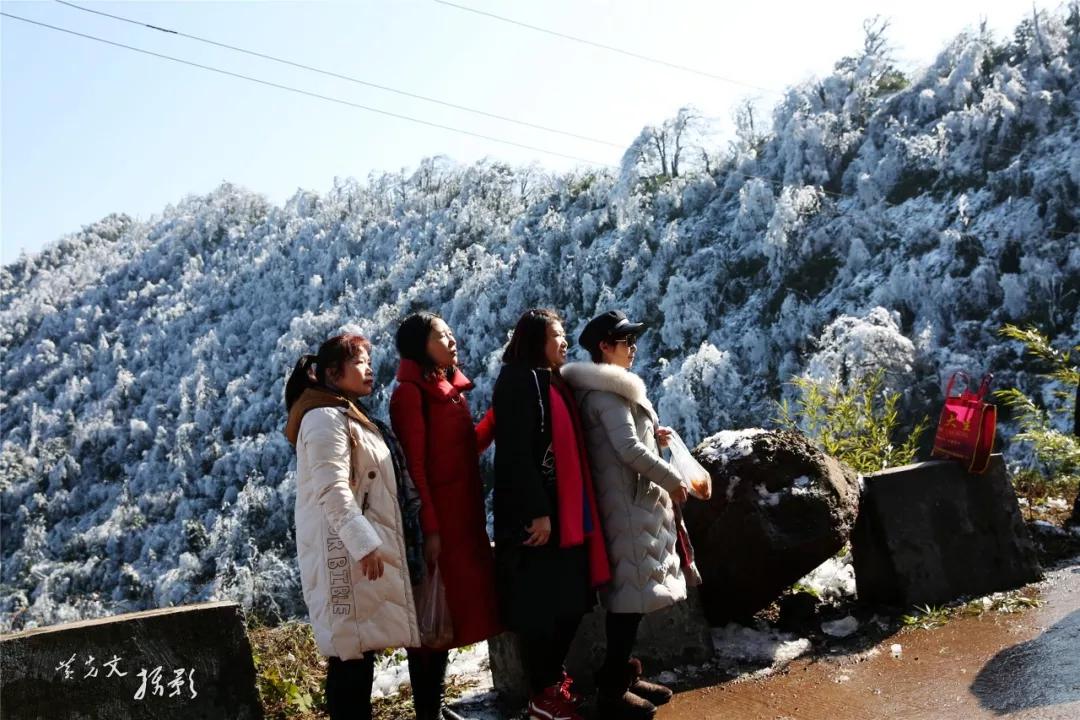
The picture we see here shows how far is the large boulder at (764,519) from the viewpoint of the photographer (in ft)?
10.2

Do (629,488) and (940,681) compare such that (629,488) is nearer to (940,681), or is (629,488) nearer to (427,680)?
(427,680)

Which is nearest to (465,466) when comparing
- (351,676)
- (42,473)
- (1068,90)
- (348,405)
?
(348,405)

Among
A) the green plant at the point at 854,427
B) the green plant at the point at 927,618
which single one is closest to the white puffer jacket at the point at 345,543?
the green plant at the point at 927,618

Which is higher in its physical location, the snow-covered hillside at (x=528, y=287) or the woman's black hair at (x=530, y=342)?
the snow-covered hillside at (x=528, y=287)

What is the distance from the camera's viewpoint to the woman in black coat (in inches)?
93.4

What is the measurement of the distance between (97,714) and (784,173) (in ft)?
108

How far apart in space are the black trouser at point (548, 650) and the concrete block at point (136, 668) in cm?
73

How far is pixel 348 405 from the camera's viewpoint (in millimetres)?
2326

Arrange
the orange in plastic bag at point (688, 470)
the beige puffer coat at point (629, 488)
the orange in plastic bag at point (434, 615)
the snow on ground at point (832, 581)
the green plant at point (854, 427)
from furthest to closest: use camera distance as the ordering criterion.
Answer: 1. the green plant at point (854, 427)
2. the snow on ground at point (832, 581)
3. the orange in plastic bag at point (688, 470)
4. the beige puffer coat at point (629, 488)
5. the orange in plastic bag at point (434, 615)

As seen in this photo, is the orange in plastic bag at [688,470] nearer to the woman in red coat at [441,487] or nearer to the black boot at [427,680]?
the woman in red coat at [441,487]

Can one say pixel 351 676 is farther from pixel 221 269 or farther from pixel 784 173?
pixel 221 269

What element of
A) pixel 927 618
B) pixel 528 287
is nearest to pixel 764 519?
pixel 927 618

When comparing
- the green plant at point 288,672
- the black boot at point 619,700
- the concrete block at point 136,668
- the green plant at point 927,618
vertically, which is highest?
the concrete block at point 136,668

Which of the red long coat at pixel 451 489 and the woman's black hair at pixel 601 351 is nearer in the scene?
the red long coat at pixel 451 489
